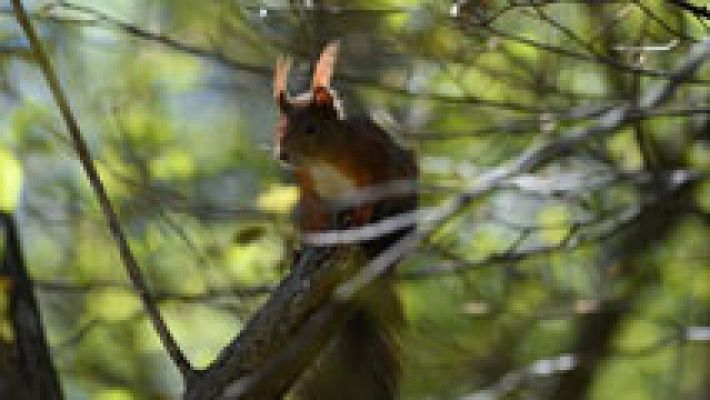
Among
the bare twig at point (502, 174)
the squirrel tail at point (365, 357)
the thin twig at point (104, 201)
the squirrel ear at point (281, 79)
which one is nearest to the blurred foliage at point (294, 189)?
the squirrel ear at point (281, 79)

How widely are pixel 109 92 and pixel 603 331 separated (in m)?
2.40

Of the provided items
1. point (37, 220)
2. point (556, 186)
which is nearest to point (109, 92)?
point (37, 220)

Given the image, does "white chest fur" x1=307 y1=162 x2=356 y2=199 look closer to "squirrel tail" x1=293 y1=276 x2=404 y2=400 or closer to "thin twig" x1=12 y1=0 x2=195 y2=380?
"squirrel tail" x1=293 y1=276 x2=404 y2=400

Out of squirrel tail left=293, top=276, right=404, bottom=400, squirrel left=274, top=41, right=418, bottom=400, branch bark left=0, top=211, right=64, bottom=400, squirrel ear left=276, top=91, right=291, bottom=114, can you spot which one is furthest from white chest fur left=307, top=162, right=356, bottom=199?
branch bark left=0, top=211, right=64, bottom=400

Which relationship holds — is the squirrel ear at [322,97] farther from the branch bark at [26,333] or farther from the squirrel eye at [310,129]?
the branch bark at [26,333]

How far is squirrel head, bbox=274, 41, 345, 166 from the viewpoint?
3611 millimetres

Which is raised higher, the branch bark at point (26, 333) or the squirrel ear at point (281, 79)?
the squirrel ear at point (281, 79)

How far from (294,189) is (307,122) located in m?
1.56

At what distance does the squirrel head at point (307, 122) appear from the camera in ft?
11.8

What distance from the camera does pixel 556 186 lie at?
92.3 inches

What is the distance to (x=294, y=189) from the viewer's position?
519cm

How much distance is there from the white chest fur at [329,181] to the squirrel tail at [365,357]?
0.32 metres

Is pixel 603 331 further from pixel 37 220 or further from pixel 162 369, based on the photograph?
pixel 37 220

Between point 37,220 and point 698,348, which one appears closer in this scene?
point 37,220
